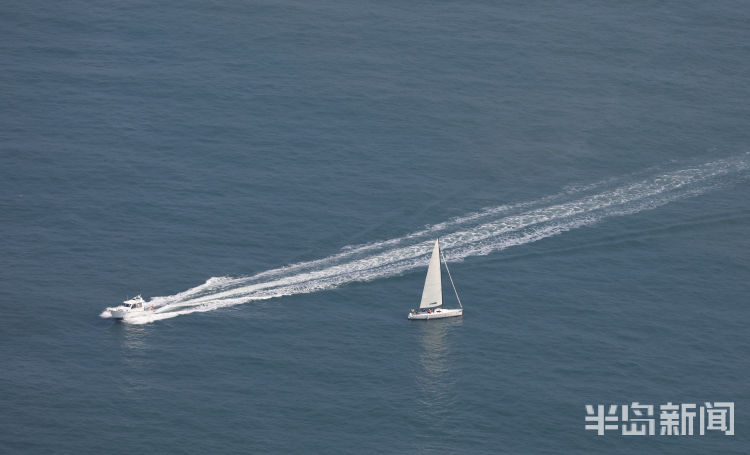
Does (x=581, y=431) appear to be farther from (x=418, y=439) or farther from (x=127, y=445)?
(x=127, y=445)

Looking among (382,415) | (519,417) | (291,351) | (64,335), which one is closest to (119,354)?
(64,335)

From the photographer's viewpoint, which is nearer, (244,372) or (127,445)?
(127,445)

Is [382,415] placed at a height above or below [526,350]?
below

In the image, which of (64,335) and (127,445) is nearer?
(127,445)

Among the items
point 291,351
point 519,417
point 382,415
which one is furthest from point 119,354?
point 519,417

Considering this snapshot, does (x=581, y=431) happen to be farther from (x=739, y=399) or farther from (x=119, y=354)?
(x=119, y=354)

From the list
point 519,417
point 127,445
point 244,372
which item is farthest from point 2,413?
point 519,417

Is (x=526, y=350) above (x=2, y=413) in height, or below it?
above
